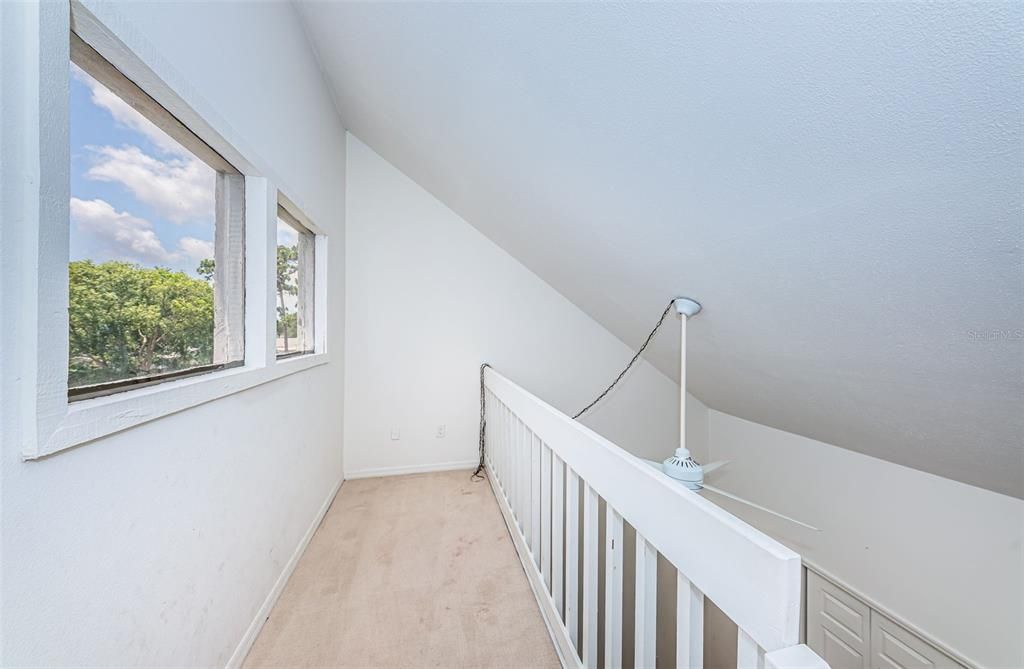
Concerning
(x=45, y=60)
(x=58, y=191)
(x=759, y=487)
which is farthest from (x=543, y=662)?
(x=759, y=487)

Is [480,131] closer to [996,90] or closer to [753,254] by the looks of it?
[753,254]

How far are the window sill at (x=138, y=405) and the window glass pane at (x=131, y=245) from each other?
7cm

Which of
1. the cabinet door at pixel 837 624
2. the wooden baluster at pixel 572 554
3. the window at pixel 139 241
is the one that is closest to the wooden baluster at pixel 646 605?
the wooden baluster at pixel 572 554

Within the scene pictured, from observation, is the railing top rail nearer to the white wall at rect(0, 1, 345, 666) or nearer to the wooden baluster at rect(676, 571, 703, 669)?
the wooden baluster at rect(676, 571, 703, 669)

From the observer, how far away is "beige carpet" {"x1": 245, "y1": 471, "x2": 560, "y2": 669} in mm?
1429

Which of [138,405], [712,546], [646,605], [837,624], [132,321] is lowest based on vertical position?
[837,624]

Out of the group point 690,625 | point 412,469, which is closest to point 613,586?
point 690,625

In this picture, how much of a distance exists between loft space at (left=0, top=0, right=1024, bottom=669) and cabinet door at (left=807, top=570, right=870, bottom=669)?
0.02 meters

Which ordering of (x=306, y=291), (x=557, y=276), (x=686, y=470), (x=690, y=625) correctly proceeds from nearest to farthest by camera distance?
(x=690, y=625) → (x=686, y=470) → (x=306, y=291) → (x=557, y=276)

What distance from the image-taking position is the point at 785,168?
0.99 m

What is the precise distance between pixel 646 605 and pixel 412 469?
2594mm

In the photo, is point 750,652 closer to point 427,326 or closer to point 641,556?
point 641,556

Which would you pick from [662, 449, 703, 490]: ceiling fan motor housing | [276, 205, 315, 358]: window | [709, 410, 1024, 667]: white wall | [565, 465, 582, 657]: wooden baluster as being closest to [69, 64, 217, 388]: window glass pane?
[276, 205, 315, 358]: window

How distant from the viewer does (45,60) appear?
64 cm
